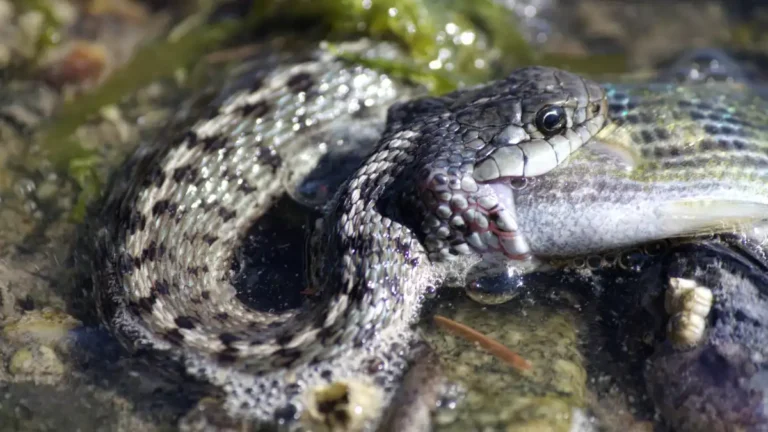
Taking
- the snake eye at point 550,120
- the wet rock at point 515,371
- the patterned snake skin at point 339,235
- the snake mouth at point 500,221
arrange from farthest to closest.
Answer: the snake eye at point 550,120
the snake mouth at point 500,221
the patterned snake skin at point 339,235
the wet rock at point 515,371

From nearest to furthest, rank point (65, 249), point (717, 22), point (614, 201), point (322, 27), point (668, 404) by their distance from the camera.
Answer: point (668, 404) < point (614, 201) < point (65, 249) < point (322, 27) < point (717, 22)

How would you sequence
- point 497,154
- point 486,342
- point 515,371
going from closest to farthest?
point 515,371
point 486,342
point 497,154

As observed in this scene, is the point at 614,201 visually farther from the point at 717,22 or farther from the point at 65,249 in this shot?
the point at 717,22

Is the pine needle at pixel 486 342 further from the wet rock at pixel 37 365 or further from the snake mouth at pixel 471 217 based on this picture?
the wet rock at pixel 37 365

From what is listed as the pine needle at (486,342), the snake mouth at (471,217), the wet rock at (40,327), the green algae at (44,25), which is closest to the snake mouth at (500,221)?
the snake mouth at (471,217)

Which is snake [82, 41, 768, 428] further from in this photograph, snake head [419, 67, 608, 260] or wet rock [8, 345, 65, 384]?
wet rock [8, 345, 65, 384]

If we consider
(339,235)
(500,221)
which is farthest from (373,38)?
(500,221)

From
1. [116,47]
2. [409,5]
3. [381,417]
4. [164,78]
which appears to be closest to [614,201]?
[381,417]

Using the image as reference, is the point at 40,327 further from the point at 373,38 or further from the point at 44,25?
the point at 44,25
